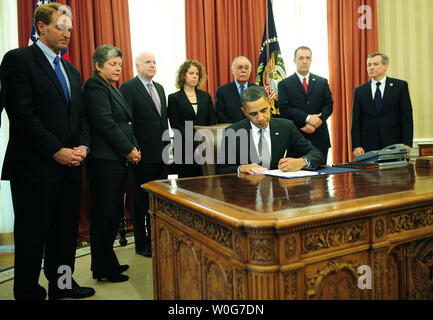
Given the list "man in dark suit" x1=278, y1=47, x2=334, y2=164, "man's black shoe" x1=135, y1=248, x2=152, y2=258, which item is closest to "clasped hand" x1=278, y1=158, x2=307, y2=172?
"man in dark suit" x1=278, y1=47, x2=334, y2=164

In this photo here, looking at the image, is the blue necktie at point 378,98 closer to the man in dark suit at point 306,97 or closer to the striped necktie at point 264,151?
the man in dark suit at point 306,97

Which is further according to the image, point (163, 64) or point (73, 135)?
point (163, 64)

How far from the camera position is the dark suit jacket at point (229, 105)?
12.3 feet

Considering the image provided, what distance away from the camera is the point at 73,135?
2.41 meters

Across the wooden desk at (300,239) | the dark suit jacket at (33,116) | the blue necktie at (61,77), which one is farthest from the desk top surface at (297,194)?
the blue necktie at (61,77)

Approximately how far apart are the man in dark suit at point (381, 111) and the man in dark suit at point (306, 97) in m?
0.36

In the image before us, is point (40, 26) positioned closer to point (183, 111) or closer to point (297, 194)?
point (183, 111)

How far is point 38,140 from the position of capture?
7.17 ft

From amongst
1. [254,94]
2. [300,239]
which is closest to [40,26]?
[254,94]

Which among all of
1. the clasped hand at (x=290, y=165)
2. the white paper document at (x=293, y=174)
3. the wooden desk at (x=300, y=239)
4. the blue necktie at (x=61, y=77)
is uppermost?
the blue necktie at (x=61, y=77)

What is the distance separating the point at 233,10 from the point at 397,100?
2377 mm

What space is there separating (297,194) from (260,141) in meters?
1.09
